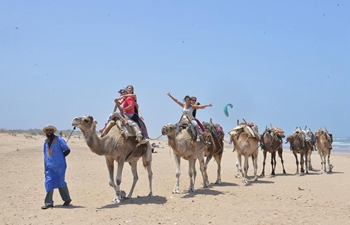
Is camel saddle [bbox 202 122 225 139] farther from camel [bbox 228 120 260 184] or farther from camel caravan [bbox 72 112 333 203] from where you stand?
camel [bbox 228 120 260 184]

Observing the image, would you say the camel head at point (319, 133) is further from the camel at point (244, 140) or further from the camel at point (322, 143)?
the camel at point (244, 140)

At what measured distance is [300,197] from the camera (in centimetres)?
1217

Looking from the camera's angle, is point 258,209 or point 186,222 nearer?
point 186,222

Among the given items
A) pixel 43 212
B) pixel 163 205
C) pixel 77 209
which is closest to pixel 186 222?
pixel 163 205

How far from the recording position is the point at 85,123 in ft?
33.1

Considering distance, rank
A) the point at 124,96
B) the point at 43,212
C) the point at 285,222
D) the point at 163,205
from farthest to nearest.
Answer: the point at 124,96 → the point at 163,205 → the point at 43,212 → the point at 285,222

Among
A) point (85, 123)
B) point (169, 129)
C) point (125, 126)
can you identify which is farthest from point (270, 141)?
point (85, 123)

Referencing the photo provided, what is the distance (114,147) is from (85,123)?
4.10 ft

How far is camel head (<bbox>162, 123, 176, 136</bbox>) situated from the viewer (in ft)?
39.7

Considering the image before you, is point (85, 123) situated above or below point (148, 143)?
above

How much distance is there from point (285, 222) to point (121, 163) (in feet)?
15.0

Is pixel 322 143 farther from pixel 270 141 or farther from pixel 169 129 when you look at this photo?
pixel 169 129

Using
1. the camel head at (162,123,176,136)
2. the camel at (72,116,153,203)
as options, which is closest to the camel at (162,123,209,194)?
the camel head at (162,123,176,136)

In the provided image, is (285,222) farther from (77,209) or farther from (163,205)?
(77,209)
